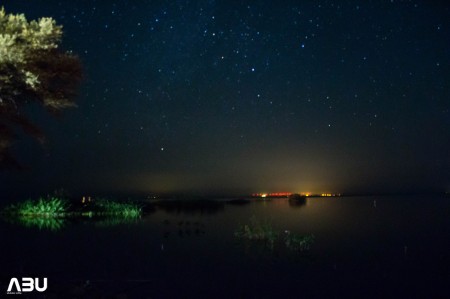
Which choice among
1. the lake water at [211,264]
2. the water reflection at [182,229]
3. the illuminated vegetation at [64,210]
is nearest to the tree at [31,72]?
the lake water at [211,264]

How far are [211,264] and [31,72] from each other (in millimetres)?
10109

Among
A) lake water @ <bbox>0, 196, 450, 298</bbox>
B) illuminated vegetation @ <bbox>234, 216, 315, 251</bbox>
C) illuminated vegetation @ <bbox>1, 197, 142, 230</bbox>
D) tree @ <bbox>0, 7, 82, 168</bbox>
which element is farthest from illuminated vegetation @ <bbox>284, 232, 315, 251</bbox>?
illuminated vegetation @ <bbox>1, 197, 142, 230</bbox>

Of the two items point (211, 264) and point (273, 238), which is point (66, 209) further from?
point (211, 264)

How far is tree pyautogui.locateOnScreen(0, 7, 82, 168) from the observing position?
13.0 m

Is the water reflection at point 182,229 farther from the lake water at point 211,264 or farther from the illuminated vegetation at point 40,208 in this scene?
the illuminated vegetation at point 40,208

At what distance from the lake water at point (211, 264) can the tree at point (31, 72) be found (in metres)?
5.19

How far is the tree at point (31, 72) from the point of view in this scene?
12984 mm

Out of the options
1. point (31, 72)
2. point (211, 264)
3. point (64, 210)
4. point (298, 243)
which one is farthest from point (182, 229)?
point (31, 72)

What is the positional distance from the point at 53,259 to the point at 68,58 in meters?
8.08

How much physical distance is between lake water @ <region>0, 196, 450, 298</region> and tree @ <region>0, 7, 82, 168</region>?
17.0 ft

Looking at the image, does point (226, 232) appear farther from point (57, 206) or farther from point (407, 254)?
point (57, 206)

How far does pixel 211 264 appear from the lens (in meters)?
18.0

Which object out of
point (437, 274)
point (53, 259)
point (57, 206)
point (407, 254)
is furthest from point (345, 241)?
point (57, 206)

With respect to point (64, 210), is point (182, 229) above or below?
below
